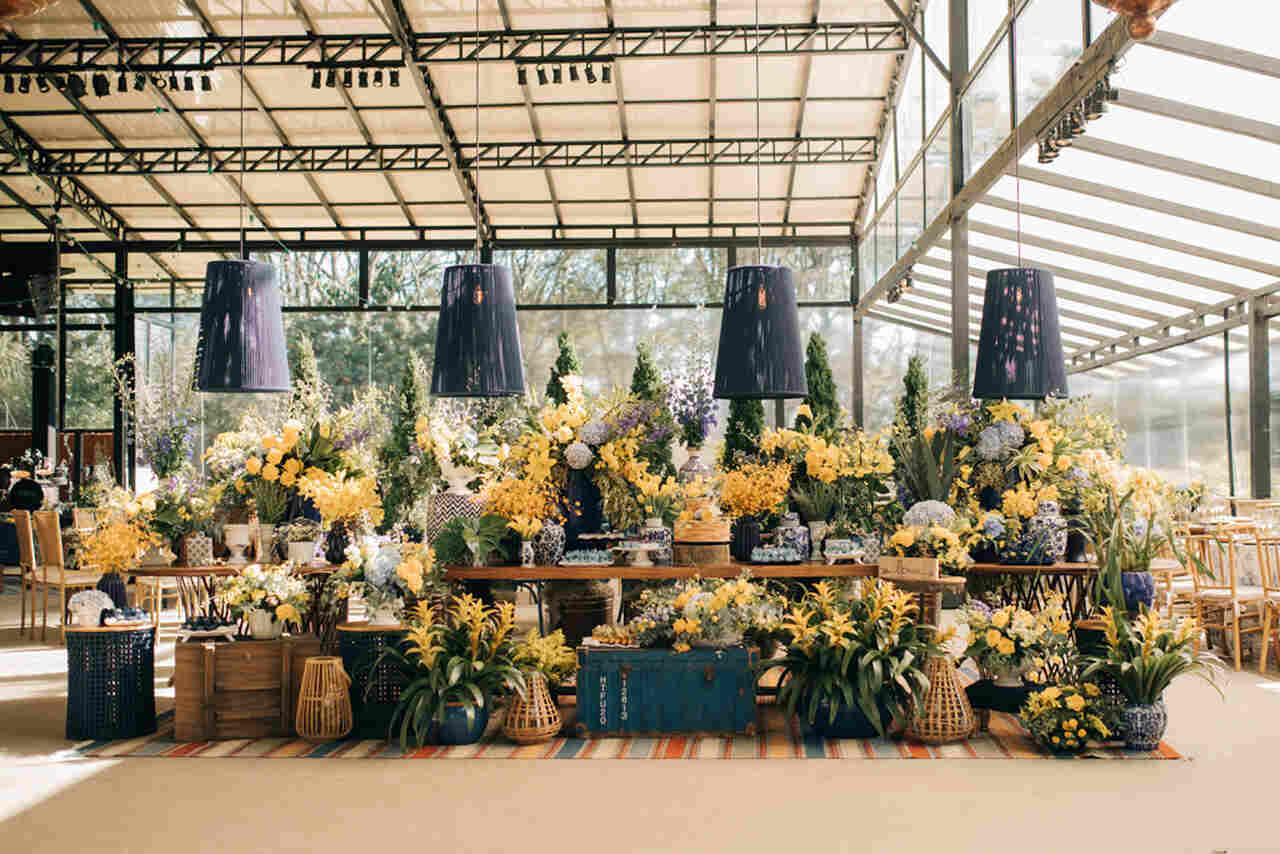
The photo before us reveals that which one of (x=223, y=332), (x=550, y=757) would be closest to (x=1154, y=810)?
(x=550, y=757)

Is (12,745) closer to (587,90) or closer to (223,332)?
(223,332)

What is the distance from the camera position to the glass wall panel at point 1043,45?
7.12 meters

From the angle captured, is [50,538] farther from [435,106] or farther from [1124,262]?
[1124,262]

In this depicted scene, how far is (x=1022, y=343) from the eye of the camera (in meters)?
5.64

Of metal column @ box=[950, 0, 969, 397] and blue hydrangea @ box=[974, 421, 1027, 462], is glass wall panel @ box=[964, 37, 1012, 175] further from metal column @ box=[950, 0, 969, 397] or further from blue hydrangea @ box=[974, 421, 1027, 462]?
blue hydrangea @ box=[974, 421, 1027, 462]

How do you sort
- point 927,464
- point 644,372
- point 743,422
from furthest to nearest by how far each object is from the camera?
point 644,372, point 743,422, point 927,464

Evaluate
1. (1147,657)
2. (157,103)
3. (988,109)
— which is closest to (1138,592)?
(1147,657)

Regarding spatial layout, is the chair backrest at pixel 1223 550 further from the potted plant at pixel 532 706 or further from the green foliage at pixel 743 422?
the green foliage at pixel 743 422

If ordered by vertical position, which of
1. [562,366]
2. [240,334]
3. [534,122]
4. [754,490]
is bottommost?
[754,490]

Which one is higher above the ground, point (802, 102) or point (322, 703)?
point (802, 102)

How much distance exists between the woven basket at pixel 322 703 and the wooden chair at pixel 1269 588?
554 cm

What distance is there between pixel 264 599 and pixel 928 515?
3.32 metres

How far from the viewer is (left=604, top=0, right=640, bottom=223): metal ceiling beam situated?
38.5 ft

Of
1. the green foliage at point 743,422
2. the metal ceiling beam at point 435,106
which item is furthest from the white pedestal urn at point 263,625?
the green foliage at point 743,422
